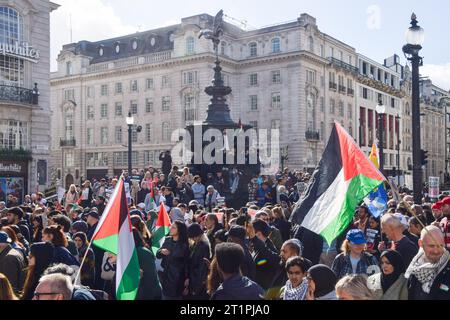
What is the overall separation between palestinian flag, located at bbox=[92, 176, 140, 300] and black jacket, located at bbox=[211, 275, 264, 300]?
101cm

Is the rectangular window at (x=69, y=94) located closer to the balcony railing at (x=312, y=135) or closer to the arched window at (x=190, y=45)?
the arched window at (x=190, y=45)

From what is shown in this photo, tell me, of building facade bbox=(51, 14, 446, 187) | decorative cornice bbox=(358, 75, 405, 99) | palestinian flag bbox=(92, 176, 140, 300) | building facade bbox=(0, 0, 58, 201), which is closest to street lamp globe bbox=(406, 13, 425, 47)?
palestinian flag bbox=(92, 176, 140, 300)

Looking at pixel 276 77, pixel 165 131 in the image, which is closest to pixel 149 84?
pixel 165 131

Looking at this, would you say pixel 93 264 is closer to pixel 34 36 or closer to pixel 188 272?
pixel 188 272

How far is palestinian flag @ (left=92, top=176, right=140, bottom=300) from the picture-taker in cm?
541

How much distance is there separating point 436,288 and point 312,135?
2022 inches

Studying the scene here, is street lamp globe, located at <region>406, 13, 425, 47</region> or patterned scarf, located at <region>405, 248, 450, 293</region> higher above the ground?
street lamp globe, located at <region>406, 13, 425, 47</region>

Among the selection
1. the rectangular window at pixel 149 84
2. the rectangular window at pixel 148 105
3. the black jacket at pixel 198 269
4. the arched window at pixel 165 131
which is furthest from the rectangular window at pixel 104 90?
the black jacket at pixel 198 269

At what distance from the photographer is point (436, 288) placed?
16.7ft

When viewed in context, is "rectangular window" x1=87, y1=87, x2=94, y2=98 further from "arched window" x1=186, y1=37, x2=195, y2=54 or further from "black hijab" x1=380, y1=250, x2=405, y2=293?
"black hijab" x1=380, y1=250, x2=405, y2=293

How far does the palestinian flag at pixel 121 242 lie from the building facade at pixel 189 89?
162 feet

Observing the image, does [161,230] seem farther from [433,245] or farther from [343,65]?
[343,65]

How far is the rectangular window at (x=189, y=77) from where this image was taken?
55.5 meters
